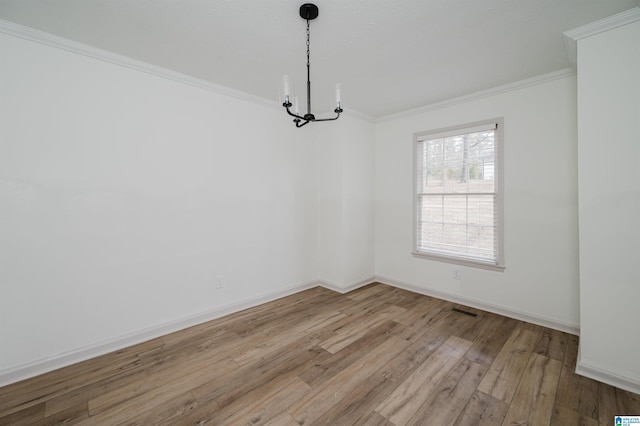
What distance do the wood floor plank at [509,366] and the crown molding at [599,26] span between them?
2.61 m

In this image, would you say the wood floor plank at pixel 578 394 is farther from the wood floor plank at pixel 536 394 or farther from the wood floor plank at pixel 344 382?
the wood floor plank at pixel 344 382

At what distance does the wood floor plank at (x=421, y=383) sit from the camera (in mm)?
1783

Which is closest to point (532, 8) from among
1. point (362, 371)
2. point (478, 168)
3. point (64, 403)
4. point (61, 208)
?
point (478, 168)

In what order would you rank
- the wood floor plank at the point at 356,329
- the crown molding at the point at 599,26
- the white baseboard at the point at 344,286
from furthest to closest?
the white baseboard at the point at 344,286
the wood floor plank at the point at 356,329
the crown molding at the point at 599,26

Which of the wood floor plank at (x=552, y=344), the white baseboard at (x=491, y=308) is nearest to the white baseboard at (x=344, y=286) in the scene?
the white baseboard at (x=491, y=308)

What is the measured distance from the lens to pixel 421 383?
2.06 meters

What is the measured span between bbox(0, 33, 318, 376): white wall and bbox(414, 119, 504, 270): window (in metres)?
2.17

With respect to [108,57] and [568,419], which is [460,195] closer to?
[568,419]

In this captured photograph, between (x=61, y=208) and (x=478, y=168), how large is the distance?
428 cm

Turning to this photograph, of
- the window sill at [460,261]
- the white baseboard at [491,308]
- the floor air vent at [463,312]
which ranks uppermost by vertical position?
the window sill at [460,261]

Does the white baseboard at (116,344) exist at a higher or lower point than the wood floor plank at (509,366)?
higher

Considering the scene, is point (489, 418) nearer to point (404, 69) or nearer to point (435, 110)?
point (404, 69)
